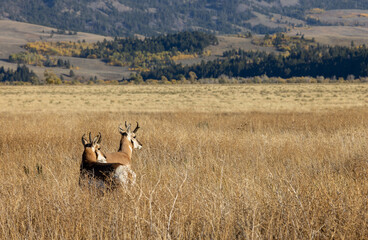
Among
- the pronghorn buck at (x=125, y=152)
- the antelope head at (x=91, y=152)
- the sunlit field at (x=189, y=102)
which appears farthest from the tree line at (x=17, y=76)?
the antelope head at (x=91, y=152)

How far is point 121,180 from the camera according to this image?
4727 mm

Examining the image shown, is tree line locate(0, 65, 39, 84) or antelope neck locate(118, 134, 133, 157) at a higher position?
antelope neck locate(118, 134, 133, 157)

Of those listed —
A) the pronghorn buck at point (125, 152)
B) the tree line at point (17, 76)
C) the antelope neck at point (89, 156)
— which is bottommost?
the tree line at point (17, 76)

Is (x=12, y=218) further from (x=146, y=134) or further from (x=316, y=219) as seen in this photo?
(x=146, y=134)

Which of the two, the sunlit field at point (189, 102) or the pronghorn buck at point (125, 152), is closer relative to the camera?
the pronghorn buck at point (125, 152)

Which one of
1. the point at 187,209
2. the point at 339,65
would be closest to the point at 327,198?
the point at 187,209

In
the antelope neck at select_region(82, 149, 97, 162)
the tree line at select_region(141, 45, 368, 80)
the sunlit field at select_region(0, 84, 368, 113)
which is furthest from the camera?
the tree line at select_region(141, 45, 368, 80)

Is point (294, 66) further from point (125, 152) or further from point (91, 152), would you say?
point (91, 152)

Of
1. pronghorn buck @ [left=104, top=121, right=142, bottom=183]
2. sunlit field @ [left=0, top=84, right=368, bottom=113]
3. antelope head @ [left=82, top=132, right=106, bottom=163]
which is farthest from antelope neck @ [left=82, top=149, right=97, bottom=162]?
sunlit field @ [left=0, top=84, right=368, bottom=113]

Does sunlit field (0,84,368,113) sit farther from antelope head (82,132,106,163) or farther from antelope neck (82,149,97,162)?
antelope neck (82,149,97,162)

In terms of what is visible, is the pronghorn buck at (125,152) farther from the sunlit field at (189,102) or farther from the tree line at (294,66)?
the tree line at (294,66)

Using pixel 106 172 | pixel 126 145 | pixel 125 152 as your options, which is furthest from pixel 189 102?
pixel 106 172

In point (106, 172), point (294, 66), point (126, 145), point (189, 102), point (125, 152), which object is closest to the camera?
point (106, 172)

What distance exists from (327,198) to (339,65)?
14673 centimetres
